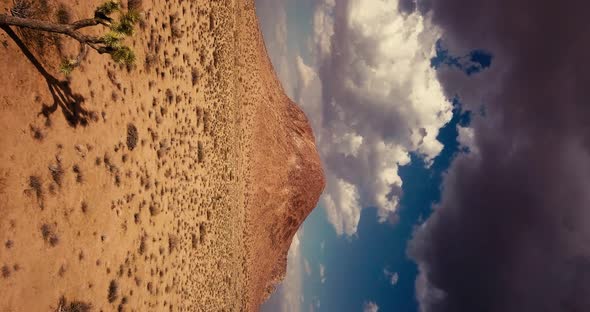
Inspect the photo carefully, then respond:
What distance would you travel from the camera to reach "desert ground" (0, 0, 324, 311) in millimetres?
10594

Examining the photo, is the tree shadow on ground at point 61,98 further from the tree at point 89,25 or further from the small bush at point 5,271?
the small bush at point 5,271

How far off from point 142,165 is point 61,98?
498cm

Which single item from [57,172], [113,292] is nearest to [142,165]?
[57,172]

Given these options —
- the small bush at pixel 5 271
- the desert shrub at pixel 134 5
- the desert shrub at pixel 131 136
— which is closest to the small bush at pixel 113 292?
the small bush at pixel 5 271

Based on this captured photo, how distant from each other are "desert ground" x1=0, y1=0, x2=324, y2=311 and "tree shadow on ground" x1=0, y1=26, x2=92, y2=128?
4 cm

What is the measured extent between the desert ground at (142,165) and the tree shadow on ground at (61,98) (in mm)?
38

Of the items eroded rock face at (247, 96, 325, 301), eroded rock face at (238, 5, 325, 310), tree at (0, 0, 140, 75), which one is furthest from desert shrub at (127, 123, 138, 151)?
eroded rock face at (247, 96, 325, 301)

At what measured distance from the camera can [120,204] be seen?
48.7 ft

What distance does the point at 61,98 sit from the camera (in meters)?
12.0

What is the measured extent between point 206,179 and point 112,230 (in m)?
8.81

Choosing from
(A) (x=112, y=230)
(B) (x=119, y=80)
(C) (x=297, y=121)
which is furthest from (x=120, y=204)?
(C) (x=297, y=121)

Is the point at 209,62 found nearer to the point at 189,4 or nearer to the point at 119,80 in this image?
the point at 189,4

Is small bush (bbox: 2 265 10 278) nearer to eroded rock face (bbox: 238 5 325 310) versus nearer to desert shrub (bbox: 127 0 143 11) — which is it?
desert shrub (bbox: 127 0 143 11)

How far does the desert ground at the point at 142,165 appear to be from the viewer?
417 inches
